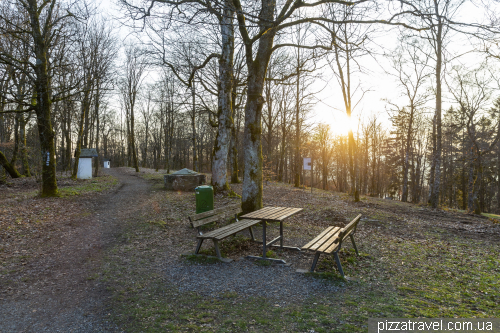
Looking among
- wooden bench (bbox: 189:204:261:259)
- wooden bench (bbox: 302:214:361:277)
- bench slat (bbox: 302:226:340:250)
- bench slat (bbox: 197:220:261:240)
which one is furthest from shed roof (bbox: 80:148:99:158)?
wooden bench (bbox: 302:214:361:277)

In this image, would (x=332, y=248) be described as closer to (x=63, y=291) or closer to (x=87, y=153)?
(x=63, y=291)

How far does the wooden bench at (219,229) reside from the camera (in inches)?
209

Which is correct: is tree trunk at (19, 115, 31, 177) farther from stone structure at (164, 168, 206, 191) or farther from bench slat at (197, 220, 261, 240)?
bench slat at (197, 220, 261, 240)

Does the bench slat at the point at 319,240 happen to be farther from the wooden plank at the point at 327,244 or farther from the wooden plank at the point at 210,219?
the wooden plank at the point at 210,219

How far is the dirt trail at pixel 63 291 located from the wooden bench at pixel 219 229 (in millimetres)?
1814

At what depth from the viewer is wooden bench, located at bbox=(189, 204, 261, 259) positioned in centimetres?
530

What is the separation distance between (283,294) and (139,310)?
1871mm

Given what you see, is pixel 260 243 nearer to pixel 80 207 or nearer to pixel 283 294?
pixel 283 294

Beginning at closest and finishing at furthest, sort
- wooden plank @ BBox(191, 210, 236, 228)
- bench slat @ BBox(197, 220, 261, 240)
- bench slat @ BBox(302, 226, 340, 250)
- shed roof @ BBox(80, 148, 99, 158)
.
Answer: bench slat @ BBox(302, 226, 340, 250) → bench slat @ BBox(197, 220, 261, 240) → wooden plank @ BBox(191, 210, 236, 228) → shed roof @ BBox(80, 148, 99, 158)

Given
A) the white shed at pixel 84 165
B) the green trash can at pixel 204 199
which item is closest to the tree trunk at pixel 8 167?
the white shed at pixel 84 165

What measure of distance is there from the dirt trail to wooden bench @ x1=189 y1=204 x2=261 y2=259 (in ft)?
5.95

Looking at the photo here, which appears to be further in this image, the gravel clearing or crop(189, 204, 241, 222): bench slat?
crop(189, 204, 241, 222): bench slat

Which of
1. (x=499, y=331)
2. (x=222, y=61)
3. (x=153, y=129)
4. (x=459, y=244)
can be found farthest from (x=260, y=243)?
(x=153, y=129)

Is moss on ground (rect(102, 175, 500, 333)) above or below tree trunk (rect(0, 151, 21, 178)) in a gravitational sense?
below
